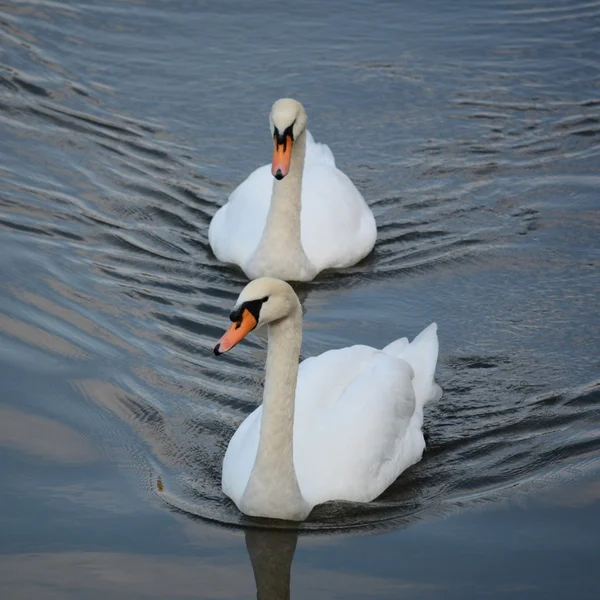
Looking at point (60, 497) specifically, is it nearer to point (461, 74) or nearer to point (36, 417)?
point (36, 417)

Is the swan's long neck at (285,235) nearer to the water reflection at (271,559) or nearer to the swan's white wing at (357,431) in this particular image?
the swan's white wing at (357,431)

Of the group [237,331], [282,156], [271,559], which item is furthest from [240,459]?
[282,156]

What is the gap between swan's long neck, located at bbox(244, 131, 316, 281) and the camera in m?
11.2

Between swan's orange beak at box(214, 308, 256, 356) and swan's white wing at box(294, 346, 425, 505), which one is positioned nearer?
swan's orange beak at box(214, 308, 256, 356)

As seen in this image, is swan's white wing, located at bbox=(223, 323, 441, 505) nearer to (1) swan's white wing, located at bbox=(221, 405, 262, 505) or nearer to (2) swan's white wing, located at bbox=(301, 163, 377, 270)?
(1) swan's white wing, located at bbox=(221, 405, 262, 505)

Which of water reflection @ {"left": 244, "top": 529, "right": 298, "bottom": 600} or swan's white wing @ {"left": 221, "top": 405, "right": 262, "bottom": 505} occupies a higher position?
swan's white wing @ {"left": 221, "top": 405, "right": 262, "bottom": 505}

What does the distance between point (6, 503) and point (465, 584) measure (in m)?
2.42

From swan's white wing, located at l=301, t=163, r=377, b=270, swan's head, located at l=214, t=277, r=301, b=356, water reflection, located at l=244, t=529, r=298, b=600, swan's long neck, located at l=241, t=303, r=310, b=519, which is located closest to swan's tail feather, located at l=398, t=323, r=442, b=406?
swan's long neck, located at l=241, t=303, r=310, b=519

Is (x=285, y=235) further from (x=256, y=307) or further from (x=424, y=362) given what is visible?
(x=256, y=307)

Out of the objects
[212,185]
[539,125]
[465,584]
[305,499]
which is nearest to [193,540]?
[305,499]

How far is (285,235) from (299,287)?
16.8 inches

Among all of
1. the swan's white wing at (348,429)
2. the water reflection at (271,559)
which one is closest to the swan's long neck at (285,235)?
the swan's white wing at (348,429)

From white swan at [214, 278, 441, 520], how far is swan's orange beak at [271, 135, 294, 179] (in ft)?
7.20

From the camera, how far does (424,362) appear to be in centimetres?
889
